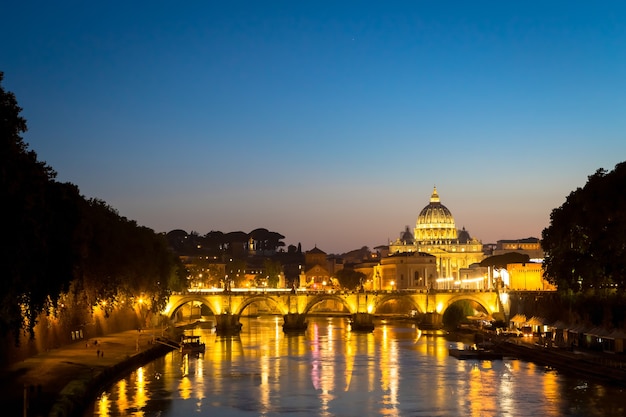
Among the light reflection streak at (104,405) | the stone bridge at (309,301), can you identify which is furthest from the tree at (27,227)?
the stone bridge at (309,301)

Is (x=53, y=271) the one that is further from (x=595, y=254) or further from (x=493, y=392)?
(x=595, y=254)

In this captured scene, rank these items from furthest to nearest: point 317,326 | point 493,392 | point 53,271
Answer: point 317,326 → point 493,392 → point 53,271

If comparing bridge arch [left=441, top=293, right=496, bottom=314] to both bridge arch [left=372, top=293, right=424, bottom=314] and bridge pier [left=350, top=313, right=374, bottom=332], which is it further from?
bridge pier [left=350, top=313, right=374, bottom=332]

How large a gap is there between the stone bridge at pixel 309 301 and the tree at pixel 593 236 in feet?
111

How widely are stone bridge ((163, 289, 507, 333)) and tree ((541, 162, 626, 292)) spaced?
111 feet

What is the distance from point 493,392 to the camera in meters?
48.0

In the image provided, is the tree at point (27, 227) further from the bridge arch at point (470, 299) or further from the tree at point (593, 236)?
the bridge arch at point (470, 299)

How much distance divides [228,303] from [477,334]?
28003mm

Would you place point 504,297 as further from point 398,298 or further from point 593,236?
point 593,236

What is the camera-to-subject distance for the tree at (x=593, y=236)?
5447 centimetres

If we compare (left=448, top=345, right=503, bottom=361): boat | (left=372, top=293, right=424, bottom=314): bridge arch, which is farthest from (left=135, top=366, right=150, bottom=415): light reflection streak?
(left=372, top=293, right=424, bottom=314): bridge arch

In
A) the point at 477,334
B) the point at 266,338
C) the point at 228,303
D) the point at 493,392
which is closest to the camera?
the point at 493,392

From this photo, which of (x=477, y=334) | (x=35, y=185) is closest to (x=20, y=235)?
(x=35, y=185)

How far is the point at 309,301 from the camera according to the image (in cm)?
10081
